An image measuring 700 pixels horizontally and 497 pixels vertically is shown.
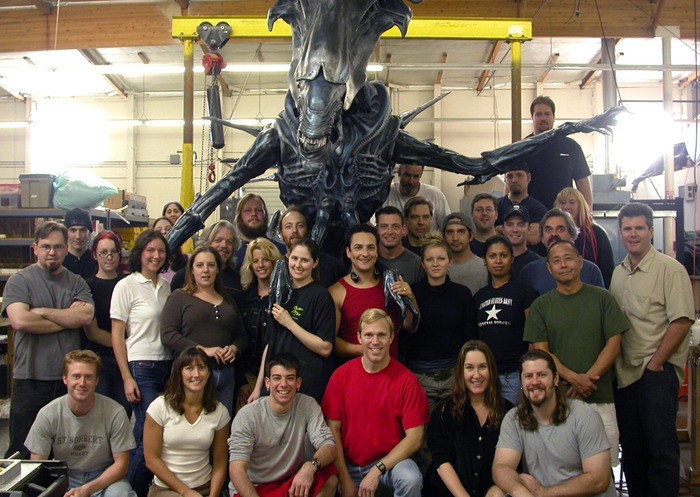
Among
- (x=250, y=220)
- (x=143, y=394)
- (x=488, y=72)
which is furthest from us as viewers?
(x=488, y=72)

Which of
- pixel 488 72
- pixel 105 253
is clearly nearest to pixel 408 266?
pixel 105 253

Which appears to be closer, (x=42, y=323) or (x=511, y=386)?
(x=511, y=386)

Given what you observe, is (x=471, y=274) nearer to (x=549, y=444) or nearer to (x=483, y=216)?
(x=483, y=216)

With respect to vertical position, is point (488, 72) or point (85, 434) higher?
point (488, 72)

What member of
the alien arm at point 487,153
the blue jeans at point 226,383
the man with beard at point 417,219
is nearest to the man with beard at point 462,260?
the man with beard at point 417,219

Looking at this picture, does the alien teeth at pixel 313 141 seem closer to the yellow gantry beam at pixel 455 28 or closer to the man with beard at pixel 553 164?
the yellow gantry beam at pixel 455 28

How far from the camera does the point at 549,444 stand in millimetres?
3074

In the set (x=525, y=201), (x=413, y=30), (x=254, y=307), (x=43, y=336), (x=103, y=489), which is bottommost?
(x=103, y=489)

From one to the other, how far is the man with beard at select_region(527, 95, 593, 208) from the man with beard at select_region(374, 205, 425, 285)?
1599mm

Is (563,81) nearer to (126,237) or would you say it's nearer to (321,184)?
(126,237)

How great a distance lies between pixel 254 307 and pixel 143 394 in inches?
31.9

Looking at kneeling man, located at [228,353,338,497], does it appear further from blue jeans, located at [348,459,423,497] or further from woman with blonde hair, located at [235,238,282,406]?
woman with blonde hair, located at [235,238,282,406]

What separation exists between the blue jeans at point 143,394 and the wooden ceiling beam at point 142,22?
897 cm

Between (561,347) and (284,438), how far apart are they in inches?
62.2
